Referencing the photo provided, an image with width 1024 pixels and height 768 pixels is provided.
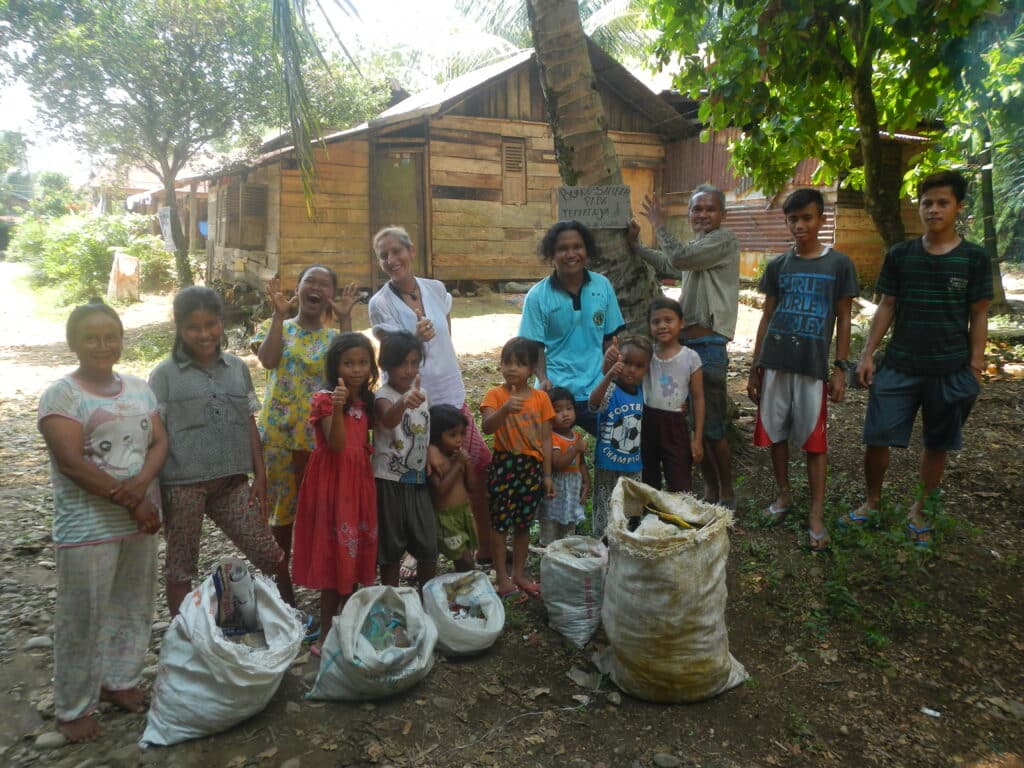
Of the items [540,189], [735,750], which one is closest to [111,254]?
[540,189]

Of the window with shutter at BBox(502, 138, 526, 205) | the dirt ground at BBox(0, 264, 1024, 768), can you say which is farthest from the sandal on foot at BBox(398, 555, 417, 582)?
the window with shutter at BBox(502, 138, 526, 205)

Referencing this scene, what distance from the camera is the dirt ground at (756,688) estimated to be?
2.48 meters

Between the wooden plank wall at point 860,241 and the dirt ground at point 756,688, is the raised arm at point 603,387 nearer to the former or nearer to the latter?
the dirt ground at point 756,688

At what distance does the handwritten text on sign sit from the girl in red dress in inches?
73.8

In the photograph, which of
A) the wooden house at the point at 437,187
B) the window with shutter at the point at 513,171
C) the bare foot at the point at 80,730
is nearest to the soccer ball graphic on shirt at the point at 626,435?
the bare foot at the point at 80,730

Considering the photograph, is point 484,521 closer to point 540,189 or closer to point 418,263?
point 418,263

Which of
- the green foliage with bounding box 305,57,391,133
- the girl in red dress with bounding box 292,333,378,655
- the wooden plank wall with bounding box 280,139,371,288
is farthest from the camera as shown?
the green foliage with bounding box 305,57,391,133

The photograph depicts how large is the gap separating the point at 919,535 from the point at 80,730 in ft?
12.4

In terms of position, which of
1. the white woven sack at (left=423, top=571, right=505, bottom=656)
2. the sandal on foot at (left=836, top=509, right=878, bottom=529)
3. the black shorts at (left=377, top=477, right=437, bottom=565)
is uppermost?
the black shorts at (left=377, top=477, right=437, bottom=565)

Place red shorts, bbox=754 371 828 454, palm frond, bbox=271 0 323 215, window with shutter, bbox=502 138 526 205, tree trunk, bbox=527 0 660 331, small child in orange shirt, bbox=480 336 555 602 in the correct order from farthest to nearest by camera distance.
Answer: window with shutter, bbox=502 138 526 205
tree trunk, bbox=527 0 660 331
palm frond, bbox=271 0 323 215
red shorts, bbox=754 371 828 454
small child in orange shirt, bbox=480 336 555 602

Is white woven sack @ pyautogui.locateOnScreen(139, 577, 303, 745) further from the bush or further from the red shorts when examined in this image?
the bush

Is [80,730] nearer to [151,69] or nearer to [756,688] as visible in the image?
[756,688]

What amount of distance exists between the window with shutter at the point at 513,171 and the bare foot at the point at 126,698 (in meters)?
12.9

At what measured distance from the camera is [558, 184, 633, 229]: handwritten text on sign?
427cm
